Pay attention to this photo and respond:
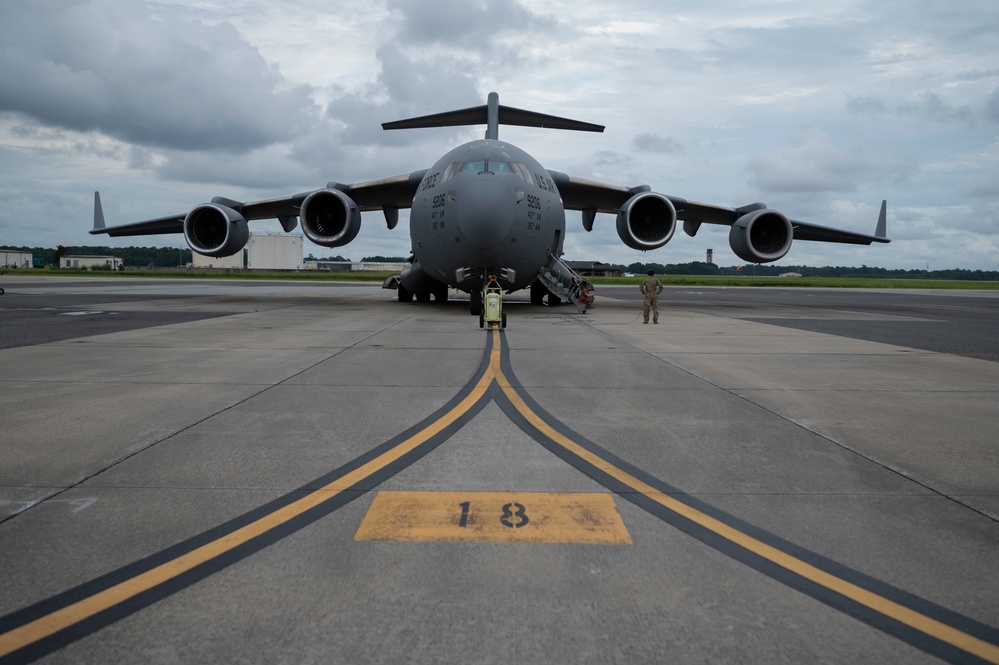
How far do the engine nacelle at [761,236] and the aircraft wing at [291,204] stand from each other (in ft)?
35.7

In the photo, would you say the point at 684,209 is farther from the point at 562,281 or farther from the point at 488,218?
the point at 488,218

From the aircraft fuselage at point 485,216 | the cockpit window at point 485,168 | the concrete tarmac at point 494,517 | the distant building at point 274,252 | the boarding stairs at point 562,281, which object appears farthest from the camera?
the distant building at point 274,252

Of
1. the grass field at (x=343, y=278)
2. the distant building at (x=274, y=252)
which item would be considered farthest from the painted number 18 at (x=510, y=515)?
the distant building at (x=274, y=252)

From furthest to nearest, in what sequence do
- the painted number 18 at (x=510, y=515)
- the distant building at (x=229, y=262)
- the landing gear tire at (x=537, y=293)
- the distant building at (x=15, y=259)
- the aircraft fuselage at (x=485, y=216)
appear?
the distant building at (x=229, y=262), the distant building at (x=15, y=259), the landing gear tire at (x=537, y=293), the aircraft fuselage at (x=485, y=216), the painted number 18 at (x=510, y=515)

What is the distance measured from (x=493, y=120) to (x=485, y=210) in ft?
27.4

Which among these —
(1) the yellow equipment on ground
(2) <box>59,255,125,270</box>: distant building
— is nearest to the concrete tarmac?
(1) the yellow equipment on ground

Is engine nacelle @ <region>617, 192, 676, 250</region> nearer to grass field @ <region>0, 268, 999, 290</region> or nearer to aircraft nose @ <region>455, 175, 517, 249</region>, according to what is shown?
aircraft nose @ <region>455, 175, 517, 249</region>

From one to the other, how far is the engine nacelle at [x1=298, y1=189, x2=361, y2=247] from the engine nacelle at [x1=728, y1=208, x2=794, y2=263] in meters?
12.7

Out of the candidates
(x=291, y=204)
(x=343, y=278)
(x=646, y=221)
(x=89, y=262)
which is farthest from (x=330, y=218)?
(x=89, y=262)

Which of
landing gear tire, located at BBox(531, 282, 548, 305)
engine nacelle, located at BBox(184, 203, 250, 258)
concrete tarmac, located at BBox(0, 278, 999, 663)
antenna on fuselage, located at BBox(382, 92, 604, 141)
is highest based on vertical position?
antenna on fuselage, located at BBox(382, 92, 604, 141)

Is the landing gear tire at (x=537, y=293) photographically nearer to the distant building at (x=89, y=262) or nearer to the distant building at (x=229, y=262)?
the distant building at (x=229, y=262)

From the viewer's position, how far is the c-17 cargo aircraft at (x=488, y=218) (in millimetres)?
15977

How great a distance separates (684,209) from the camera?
24.1 m

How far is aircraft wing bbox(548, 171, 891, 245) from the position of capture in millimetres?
22219
